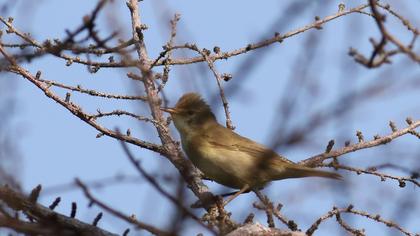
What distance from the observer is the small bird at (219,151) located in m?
6.92

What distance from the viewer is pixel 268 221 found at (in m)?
5.45

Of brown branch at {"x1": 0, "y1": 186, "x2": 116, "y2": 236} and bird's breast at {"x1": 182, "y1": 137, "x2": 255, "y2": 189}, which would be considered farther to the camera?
bird's breast at {"x1": 182, "y1": 137, "x2": 255, "y2": 189}

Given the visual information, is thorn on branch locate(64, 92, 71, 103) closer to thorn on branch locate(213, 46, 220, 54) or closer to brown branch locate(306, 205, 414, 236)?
thorn on branch locate(213, 46, 220, 54)

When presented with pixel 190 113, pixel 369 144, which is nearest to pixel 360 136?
pixel 369 144

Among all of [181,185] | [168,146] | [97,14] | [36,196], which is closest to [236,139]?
[168,146]

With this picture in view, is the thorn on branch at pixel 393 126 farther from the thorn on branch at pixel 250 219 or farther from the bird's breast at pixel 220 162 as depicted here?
the thorn on branch at pixel 250 219

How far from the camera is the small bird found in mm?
6918

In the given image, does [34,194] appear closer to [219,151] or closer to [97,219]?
[97,219]

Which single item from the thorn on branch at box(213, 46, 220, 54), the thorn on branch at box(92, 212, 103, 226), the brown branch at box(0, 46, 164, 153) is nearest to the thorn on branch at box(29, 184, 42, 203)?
the thorn on branch at box(92, 212, 103, 226)

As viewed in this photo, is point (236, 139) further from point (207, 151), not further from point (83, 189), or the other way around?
point (83, 189)

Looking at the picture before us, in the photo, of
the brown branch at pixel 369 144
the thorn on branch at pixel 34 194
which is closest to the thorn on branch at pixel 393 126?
the brown branch at pixel 369 144

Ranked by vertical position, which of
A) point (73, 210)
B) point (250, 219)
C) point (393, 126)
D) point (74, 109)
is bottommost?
point (73, 210)

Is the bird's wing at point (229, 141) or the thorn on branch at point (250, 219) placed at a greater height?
the bird's wing at point (229, 141)

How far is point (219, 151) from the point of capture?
286 inches
